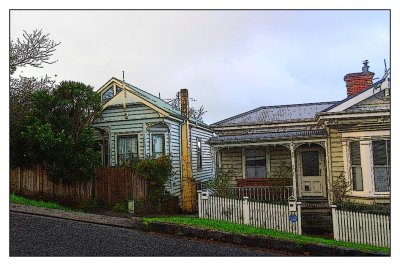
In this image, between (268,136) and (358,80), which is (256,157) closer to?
(268,136)

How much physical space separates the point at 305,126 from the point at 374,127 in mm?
3884

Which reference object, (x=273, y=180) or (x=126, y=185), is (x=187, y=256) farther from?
(x=273, y=180)

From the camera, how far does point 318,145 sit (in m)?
13.1

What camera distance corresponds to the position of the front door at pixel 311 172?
1295 cm

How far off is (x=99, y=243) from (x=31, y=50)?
5.46m

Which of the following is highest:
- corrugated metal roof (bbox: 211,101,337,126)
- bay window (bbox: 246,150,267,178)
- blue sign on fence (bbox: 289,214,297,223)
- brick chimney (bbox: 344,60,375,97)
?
brick chimney (bbox: 344,60,375,97)

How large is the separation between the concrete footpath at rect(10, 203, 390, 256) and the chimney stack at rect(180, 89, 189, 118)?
13.8ft

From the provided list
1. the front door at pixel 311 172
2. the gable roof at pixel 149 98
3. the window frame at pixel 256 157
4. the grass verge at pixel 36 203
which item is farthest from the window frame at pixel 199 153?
the grass verge at pixel 36 203

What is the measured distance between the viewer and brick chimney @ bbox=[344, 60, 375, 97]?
12.3m

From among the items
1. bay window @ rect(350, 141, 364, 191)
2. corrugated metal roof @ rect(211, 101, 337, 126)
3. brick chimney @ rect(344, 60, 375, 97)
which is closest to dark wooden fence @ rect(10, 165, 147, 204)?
corrugated metal roof @ rect(211, 101, 337, 126)

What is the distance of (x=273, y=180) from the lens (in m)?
12.3

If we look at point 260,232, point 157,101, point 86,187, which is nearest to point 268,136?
point 157,101

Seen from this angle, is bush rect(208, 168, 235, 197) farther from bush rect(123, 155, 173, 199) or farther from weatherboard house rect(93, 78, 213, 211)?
bush rect(123, 155, 173, 199)

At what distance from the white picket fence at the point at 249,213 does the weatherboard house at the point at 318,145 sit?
6.08ft
